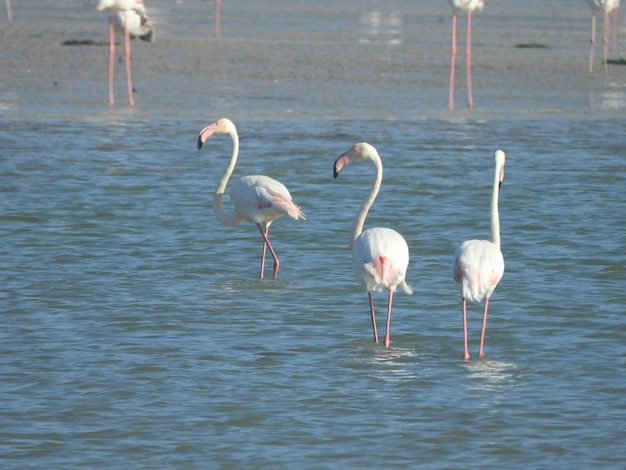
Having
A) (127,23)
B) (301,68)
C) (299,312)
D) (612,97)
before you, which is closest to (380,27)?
(301,68)

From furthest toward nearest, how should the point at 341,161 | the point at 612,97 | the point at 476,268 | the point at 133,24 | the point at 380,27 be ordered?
the point at 380,27 → the point at 133,24 → the point at 612,97 → the point at 341,161 → the point at 476,268

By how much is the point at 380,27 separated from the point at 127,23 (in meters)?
8.90

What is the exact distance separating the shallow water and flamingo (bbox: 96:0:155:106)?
72.5 inches

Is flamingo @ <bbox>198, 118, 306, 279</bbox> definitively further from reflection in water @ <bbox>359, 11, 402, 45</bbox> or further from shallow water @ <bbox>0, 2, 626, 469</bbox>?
reflection in water @ <bbox>359, 11, 402, 45</bbox>

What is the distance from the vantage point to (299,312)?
8.09m

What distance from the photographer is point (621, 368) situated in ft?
22.9

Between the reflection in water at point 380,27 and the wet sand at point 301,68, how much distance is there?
5 centimetres

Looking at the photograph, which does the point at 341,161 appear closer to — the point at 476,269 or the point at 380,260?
the point at 380,260

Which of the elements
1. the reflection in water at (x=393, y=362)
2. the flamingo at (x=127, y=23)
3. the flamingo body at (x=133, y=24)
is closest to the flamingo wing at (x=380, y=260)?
the reflection in water at (x=393, y=362)

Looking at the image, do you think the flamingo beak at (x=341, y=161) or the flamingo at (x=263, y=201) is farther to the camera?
the flamingo at (x=263, y=201)

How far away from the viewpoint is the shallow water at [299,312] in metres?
5.93

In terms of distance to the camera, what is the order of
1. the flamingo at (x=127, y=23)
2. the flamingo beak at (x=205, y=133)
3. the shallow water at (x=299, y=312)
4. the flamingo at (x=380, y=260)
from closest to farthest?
the shallow water at (x=299, y=312)
the flamingo at (x=380, y=260)
the flamingo beak at (x=205, y=133)
the flamingo at (x=127, y=23)

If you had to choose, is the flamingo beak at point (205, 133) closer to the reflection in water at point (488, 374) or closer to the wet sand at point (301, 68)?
the reflection in water at point (488, 374)

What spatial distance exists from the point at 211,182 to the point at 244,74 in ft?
21.3
